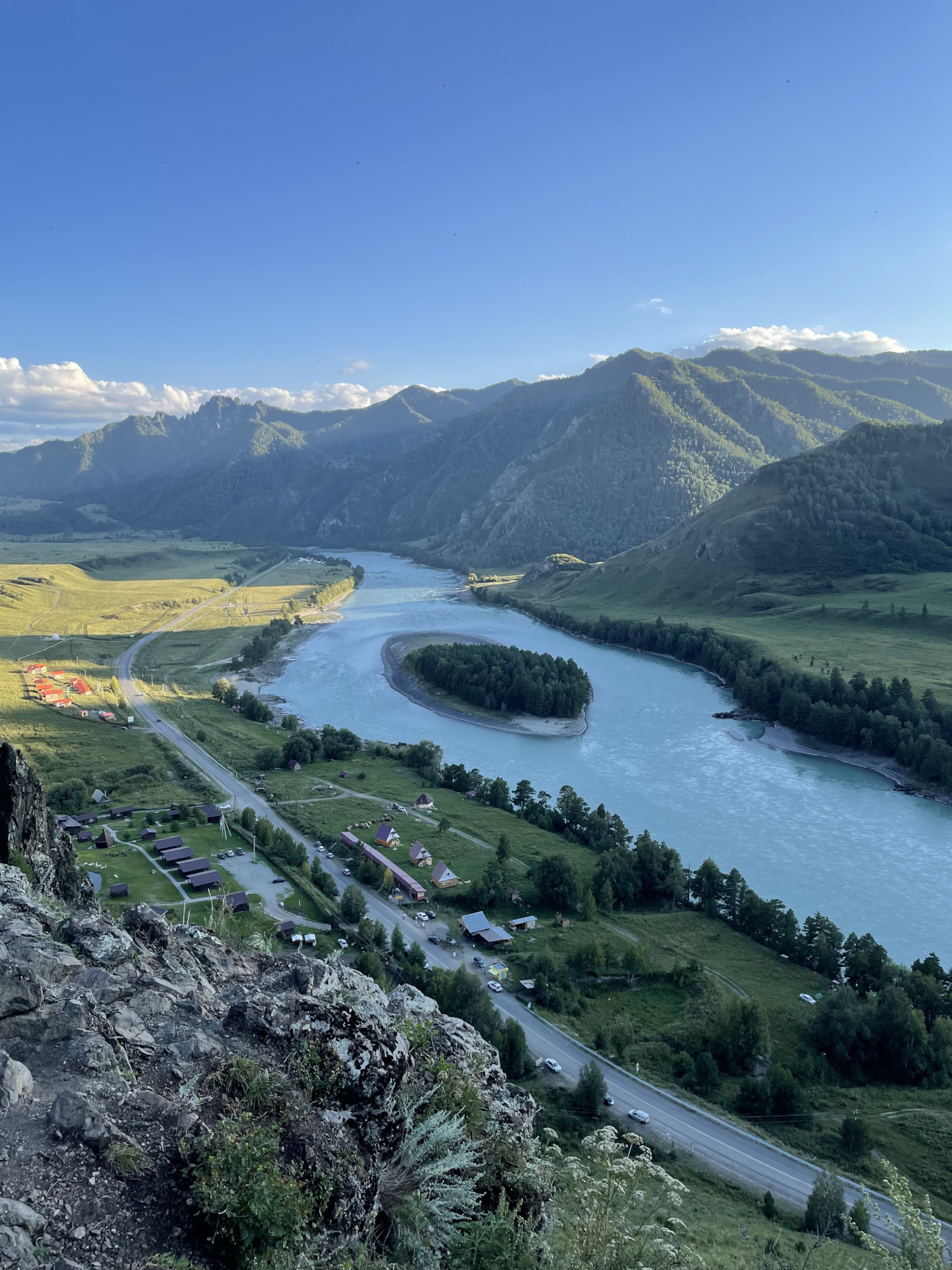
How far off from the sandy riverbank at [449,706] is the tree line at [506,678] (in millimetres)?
1422

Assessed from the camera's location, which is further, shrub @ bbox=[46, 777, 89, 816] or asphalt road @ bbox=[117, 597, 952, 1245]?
shrub @ bbox=[46, 777, 89, 816]

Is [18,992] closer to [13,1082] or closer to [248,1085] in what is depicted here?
[13,1082]

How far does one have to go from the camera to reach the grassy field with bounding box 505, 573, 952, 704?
294 ft

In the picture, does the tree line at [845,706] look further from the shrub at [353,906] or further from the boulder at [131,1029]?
A: the boulder at [131,1029]

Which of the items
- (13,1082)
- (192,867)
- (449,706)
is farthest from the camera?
(449,706)

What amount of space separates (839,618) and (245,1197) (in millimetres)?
123163

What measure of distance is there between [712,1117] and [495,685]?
61754mm

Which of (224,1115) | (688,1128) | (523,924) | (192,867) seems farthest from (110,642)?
(224,1115)

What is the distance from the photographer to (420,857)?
45.7 metres

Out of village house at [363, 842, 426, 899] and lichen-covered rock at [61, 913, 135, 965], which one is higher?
lichen-covered rock at [61, 913, 135, 965]

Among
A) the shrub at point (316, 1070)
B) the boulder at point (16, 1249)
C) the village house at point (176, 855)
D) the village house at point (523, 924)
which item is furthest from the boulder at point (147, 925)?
the village house at point (176, 855)

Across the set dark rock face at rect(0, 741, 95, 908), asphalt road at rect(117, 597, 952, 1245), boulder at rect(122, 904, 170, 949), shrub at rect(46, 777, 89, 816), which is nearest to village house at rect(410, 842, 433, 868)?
asphalt road at rect(117, 597, 952, 1245)

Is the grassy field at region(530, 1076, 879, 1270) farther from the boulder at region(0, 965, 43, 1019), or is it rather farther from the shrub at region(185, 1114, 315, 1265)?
the boulder at region(0, 965, 43, 1019)

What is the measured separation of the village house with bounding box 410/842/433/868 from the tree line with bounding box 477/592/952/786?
4655cm
